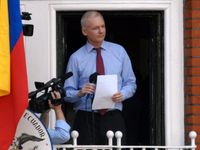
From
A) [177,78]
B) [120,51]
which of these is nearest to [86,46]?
[120,51]

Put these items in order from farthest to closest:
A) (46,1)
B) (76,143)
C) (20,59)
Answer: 1. (46,1)
2. (76,143)
3. (20,59)

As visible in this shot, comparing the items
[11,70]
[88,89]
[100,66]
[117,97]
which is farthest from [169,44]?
[11,70]

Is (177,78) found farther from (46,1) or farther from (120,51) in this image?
(46,1)

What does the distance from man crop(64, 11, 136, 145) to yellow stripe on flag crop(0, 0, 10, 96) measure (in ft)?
3.77

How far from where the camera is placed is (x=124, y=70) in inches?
342

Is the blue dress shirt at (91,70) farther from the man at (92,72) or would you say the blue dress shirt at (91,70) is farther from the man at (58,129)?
the man at (58,129)

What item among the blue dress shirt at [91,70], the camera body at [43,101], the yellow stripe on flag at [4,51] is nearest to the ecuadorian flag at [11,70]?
the yellow stripe on flag at [4,51]

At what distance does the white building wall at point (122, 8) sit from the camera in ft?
28.9

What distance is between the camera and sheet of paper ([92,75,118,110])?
27.1 ft

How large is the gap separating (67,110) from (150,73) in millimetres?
872

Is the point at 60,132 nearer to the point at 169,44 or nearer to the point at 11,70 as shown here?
Result: the point at 11,70

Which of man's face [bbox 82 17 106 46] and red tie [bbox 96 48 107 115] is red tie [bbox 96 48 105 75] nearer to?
red tie [bbox 96 48 107 115]

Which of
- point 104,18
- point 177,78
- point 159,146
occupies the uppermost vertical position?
point 104,18

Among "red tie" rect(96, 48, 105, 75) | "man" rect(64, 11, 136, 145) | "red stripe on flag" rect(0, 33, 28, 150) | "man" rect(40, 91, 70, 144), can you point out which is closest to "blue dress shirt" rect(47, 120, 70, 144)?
"man" rect(40, 91, 70, 144)
